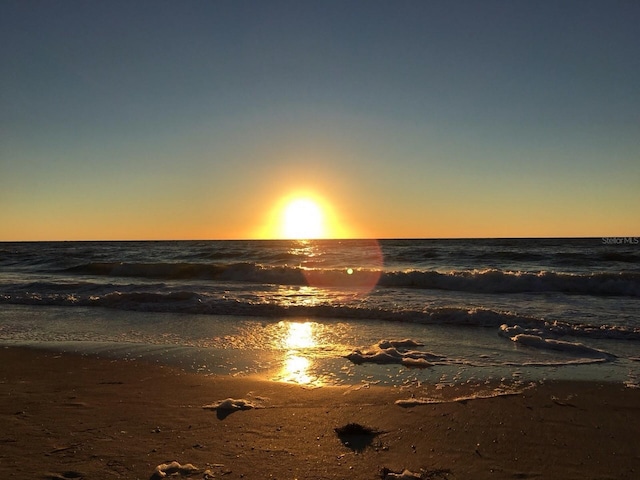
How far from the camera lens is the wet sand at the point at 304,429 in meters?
3.86

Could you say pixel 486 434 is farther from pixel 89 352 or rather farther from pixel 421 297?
pixel 421 297

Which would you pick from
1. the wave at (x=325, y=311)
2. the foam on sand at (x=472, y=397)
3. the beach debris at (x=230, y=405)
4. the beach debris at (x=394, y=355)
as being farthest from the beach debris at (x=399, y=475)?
the wave at (x=325, y=311)

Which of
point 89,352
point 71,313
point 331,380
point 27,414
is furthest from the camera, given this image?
point 71,313

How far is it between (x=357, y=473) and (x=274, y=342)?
525 centimetres

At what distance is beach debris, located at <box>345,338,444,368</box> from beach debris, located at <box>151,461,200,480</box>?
384 cm

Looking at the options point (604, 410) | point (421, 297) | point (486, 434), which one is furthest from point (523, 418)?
point (421, 297)

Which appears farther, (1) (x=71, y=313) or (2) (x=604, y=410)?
(1) (x=71, y=313)

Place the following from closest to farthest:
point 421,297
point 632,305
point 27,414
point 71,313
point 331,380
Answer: point 27,414 → point 331,380 → point 71,313 → point 632,305 → point 421,297

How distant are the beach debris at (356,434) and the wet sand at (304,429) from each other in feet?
0.06

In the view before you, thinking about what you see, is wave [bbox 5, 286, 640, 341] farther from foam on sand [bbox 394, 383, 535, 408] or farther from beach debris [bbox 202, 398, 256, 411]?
beach debris [bbox 202, 398, 256, 411]

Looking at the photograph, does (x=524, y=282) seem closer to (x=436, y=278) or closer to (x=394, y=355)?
(x=436, y=278)

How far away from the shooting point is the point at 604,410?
5262 millimetres

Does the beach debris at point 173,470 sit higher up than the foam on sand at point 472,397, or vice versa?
the beach debris at point 173,470

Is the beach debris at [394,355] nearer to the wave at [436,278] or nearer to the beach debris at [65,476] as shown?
the beach debris at [65,476]
